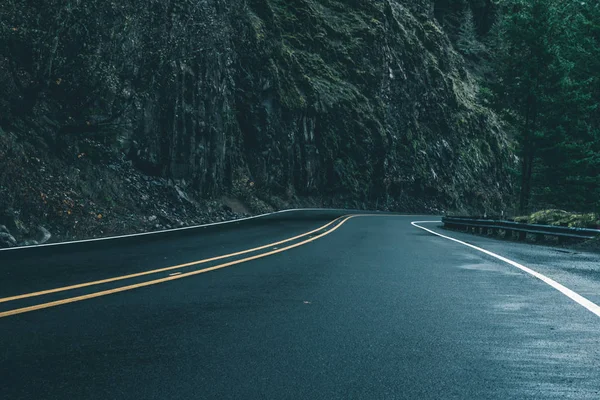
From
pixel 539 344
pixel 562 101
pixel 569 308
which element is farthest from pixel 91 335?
pixel 562 101

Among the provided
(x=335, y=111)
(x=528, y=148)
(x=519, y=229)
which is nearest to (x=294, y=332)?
(x=519, y=229)

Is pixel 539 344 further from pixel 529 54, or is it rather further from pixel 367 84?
pixel 367 84

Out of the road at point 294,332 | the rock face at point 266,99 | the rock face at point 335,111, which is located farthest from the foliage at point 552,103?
the road at point 294,332

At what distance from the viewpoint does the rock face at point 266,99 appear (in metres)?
23.0

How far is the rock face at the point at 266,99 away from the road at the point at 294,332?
12505 mm

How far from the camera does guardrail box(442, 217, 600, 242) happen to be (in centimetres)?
1775

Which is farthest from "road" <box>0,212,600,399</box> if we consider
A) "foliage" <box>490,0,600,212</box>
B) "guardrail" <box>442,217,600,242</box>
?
"foliage" <box>490,0,600,212</box>

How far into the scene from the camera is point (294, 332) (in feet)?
20.8

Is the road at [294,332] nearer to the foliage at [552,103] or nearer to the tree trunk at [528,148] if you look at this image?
the tree trunk at [528,148]

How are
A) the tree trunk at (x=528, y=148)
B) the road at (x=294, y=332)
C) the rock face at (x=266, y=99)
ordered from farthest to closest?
the tree trunk at (x=528, y=148)
the rock face at (x=266, y=99)
the road at (x=294, y=332)

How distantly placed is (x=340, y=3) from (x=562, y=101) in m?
31.0

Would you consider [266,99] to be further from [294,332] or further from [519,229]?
[294,332]

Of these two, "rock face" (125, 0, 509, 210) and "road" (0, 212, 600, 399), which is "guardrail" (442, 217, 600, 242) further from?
"rock face" (125, 0, 509, 210)

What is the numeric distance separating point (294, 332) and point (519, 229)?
17383 millimetres
